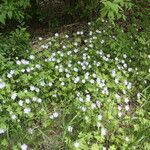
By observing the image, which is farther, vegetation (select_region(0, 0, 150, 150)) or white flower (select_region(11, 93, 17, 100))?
white flower (select_region(11, 93, 17, 100))

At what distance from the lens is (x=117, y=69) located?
525cm

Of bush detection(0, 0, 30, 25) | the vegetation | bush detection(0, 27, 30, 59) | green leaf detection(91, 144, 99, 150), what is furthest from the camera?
bush detection(0, 27, 30, 59)

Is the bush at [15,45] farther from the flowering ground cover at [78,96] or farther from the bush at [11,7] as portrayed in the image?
the bush at [11,7]

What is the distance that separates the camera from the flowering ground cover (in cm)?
429

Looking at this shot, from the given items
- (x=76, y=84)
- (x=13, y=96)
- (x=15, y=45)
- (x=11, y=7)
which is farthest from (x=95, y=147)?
(x=11, y=7)

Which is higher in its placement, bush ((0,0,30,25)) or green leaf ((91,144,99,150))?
bush ((0,0,30,25))

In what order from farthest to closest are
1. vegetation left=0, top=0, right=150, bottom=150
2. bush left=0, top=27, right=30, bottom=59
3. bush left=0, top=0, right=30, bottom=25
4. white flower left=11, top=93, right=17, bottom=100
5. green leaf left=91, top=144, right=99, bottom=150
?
bush left=0, top=27, right=30, bottom=59 < bush left=0, top=0, right=30, bottom=25 < white flower left=11, top=93, right=17, bottom=100 < vegetation left=0, top=0, right=150, bottom=150 < green leaf left=91, top=144, right=99, bottom=150

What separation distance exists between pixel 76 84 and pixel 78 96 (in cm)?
23

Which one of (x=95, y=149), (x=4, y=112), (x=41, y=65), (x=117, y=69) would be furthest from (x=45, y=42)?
(x=95, y=149)

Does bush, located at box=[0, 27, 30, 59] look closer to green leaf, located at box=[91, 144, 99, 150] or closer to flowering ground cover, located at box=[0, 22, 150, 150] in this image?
flowering ground cover, located at box=[0, 22, 150, 150]

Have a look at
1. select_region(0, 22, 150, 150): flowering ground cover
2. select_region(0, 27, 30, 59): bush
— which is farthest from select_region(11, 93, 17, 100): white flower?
select_region(0, 27, 30, 59): bush

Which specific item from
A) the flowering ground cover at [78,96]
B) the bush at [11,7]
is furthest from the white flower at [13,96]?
the bush at [11,7]

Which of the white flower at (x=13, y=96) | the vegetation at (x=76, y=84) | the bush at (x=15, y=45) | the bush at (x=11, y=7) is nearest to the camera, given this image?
the vegetation at (x=76, y=84)

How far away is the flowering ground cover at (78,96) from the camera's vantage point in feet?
14.1
